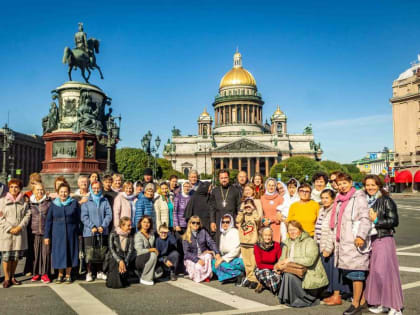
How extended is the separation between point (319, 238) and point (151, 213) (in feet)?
12.1

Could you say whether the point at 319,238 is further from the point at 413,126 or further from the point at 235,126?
the point at 235,126

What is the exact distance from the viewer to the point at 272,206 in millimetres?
8680

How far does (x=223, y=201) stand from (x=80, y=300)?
3576 millimetres

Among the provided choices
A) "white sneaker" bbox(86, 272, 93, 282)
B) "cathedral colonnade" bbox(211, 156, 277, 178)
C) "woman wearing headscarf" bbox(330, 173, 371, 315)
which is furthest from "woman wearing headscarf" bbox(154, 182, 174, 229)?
"cathedral colonnade" bbox(211, 156, 277, 178)

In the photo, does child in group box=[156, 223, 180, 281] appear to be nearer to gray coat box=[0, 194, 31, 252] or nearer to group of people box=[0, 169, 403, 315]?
group of people box=[0, 169, 403, 315]

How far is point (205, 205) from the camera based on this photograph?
898 centimetres

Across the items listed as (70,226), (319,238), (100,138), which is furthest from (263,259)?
(100,138)

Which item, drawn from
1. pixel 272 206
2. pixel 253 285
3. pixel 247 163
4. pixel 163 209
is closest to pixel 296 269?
pixel 253 285

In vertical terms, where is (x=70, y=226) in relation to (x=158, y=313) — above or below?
above

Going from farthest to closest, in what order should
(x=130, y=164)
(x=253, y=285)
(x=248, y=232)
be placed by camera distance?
(x=130, y=164)
(x=248, y=232)
(x=253, y=285)

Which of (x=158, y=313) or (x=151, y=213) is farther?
(x=151, y=213)

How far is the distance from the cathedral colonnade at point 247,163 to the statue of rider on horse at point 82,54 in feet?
238

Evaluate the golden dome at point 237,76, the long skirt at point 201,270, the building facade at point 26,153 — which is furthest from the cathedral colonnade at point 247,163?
the long skirt at point 201,270

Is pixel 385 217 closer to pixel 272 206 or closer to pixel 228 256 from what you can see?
pixel 272 206
